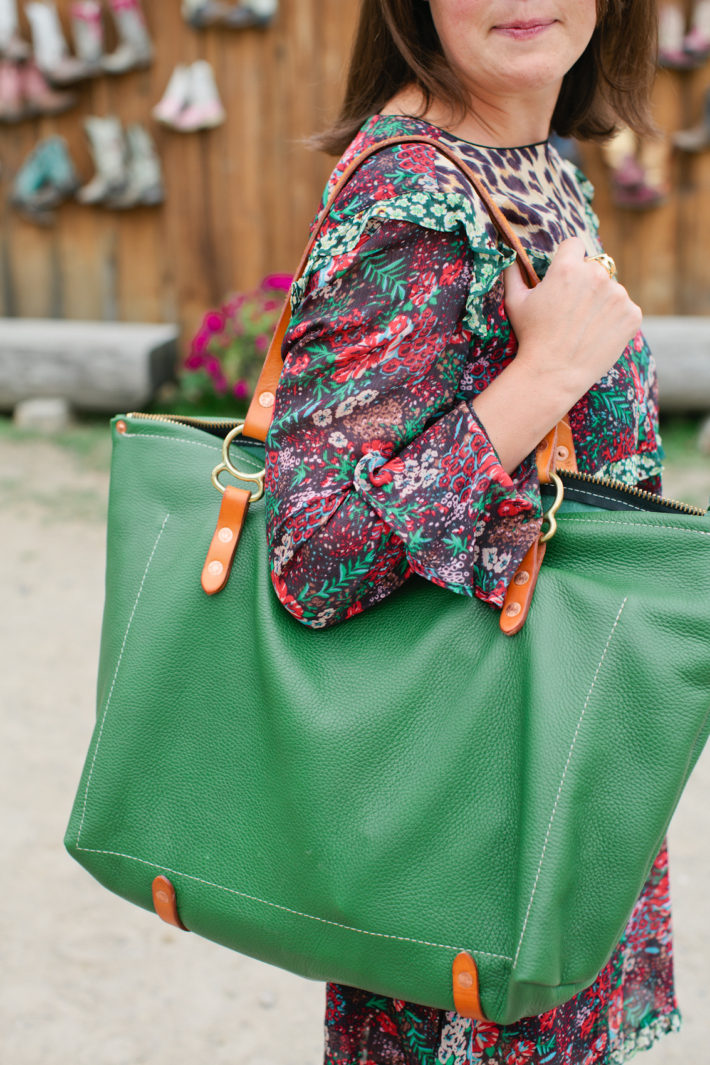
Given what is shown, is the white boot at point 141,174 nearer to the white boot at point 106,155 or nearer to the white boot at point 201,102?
the white boot at point 106,155

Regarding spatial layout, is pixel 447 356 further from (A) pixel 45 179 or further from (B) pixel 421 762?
(A) pixel 45 179

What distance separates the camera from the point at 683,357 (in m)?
5.31

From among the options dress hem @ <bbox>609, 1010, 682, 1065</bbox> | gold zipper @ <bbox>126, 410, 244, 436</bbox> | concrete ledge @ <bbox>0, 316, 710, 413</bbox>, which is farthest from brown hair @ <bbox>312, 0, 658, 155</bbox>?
concrete ledge @ <bbox>0, 316, 710, 413</bbox>

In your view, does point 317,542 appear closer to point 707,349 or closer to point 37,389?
point 707,349

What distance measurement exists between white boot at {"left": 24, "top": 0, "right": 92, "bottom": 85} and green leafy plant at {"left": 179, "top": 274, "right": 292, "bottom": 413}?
1.46 m

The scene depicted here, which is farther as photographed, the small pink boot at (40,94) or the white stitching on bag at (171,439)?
A: the small pink boot at (40,94)

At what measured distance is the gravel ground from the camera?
210 centimetres

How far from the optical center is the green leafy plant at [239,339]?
16.8ft

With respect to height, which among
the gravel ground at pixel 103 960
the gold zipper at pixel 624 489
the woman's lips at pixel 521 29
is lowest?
the gravel ground at pixel 103 960

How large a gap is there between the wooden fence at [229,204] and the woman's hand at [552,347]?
450 centimetres

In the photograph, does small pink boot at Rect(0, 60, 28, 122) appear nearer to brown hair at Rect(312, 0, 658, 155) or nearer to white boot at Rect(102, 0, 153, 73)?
white boot at Rect(102, 0, 153, 73)

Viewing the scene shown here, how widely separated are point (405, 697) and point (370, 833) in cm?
14

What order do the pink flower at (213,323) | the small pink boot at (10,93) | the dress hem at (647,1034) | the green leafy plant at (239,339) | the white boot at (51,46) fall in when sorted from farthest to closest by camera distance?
the small pink boot at (10,93)
the white boot at (51,46)
the pink flower at (213,323)
the green leafy plant at (239,339)
the dress hem at (647,1034)

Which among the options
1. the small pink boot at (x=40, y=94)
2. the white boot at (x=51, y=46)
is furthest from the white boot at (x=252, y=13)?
the small pink boot at (x=40, y=94)
